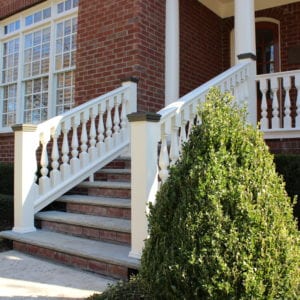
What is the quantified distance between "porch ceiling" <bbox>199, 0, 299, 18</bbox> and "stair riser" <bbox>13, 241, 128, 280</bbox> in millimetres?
5738

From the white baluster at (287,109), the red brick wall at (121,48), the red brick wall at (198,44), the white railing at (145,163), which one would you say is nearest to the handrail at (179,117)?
the white railing at (145,163)

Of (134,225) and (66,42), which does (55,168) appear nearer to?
(134,225)

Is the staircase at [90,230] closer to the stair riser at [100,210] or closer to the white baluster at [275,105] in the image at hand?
the stair riser at [100,210]

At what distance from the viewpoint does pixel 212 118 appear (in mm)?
2533

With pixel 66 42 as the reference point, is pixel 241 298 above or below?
below

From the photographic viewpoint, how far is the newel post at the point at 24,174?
4934 millimetres

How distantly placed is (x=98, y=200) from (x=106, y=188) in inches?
14.3

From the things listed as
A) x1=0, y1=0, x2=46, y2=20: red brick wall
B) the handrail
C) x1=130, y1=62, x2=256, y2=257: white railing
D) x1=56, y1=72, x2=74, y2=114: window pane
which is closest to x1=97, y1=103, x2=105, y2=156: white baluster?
the handrail

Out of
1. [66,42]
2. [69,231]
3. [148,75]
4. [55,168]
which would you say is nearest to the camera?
[69,231]

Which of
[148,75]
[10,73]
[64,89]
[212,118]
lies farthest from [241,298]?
[10,73]

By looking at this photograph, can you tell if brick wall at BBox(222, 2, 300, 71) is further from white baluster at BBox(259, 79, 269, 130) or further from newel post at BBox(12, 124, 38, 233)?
newel post at BBox(12, 124, 38, 233)

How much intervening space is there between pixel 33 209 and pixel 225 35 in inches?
221

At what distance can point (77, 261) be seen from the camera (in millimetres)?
4066

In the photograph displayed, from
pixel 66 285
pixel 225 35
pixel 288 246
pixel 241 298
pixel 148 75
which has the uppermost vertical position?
pixel 225 35
